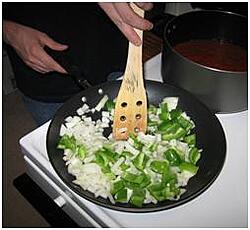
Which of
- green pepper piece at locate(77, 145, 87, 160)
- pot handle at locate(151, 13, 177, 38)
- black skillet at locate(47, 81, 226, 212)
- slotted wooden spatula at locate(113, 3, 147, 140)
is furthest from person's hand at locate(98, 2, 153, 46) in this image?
pot handle at locate(151, 13, 177, 38)

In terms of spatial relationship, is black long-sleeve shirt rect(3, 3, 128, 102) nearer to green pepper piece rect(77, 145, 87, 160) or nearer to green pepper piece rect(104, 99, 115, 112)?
green pepper piece rect(104, 99, 115, 112)

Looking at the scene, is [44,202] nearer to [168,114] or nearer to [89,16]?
[168,114]

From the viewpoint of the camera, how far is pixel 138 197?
0.68m

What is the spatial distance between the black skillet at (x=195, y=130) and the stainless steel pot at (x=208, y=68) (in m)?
0.03

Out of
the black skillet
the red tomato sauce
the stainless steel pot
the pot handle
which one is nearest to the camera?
the black skillet

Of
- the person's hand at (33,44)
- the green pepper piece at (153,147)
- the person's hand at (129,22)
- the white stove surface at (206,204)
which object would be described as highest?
the person's hand at (129,22)

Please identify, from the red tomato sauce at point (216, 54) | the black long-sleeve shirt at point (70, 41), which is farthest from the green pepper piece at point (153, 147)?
the black long-sleeve shirt at point (70, 41)

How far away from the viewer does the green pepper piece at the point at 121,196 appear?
68 centimetres

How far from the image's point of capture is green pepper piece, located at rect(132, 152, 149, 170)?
2.40 feet

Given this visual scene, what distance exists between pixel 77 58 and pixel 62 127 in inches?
14.7

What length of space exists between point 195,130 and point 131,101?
0.50 ft

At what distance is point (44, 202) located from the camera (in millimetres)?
801

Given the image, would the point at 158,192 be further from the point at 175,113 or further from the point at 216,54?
the point at 216,54

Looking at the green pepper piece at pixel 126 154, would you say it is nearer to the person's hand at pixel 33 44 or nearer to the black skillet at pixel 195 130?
the black skillet at pixel 195 130
